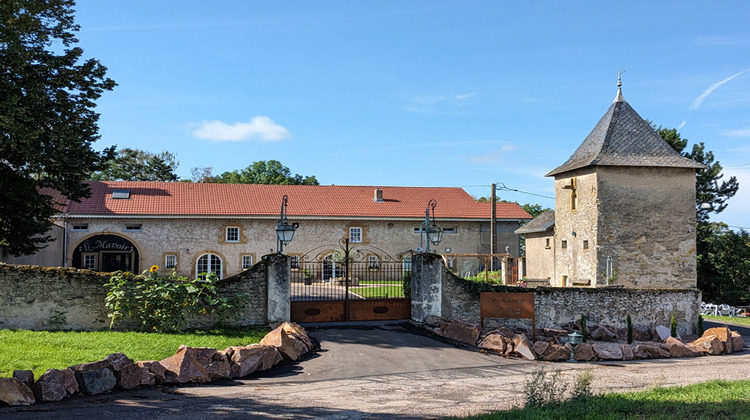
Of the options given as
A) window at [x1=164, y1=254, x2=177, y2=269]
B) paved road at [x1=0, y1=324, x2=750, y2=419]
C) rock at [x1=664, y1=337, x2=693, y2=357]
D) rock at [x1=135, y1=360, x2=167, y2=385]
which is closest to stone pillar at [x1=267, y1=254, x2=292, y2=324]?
paved road at [x1=0, y1=324, x2=750, y2=419]

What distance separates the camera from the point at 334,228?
3353 centimetres

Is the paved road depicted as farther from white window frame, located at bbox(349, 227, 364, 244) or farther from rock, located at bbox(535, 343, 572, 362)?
white window frame, located at bbox(349, 227, 364, 244)

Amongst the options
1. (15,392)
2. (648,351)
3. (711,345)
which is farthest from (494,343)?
(15,392)

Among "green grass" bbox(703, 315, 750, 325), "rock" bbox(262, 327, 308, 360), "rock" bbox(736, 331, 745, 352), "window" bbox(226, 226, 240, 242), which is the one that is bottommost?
"green grass" bbox(703, 315, 750, 325)

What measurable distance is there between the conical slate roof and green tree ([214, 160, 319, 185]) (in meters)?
34.3

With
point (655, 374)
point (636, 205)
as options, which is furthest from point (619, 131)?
point (655, 374)

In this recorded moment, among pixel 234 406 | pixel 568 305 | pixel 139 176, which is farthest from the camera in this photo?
pixel 139 176

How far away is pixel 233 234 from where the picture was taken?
3200 centimetres

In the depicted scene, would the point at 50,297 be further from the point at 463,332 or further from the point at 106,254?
the point at 106,254

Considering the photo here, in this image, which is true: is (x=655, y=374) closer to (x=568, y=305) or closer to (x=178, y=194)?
(x=568, y=305)

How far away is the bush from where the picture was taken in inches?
489

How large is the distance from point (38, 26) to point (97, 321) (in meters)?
8.93

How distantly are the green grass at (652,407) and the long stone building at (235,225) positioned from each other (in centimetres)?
2035

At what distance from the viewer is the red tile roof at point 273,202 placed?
31.2 m
